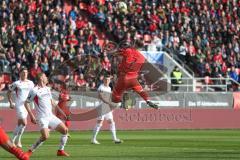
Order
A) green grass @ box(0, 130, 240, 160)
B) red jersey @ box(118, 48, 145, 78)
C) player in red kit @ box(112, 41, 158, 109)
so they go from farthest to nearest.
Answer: red jersey @ box(118, 48, 145, 78)
player in red kit @ box(112, 41, 158, 109)
green grass @ box(0, 130, 240, 160)

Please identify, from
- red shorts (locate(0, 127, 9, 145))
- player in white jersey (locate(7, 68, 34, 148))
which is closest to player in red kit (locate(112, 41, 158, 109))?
player in white jersey (locate(7, 68, 34, 148))

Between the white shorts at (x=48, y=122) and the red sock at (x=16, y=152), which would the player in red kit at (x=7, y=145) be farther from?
the white shorts at (x=48, y=122)

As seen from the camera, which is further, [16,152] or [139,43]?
[139,43]

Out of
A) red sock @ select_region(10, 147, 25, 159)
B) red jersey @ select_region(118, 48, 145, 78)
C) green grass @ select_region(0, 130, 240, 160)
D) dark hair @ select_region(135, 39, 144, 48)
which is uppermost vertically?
dark hair @ select_region(135, 39, 144, 48)

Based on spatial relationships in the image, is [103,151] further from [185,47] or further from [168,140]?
[185,47]

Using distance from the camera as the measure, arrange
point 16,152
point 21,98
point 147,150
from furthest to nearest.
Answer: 1. point 21,98
2. point 147,150
3. point 16,152

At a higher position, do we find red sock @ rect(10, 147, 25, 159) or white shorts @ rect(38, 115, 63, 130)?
white shorts @ rect(38, 115, 63, 130)

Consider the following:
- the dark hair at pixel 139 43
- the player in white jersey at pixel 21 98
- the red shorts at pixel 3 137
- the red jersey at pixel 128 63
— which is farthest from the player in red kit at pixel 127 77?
the dark hair at pixel 139 43

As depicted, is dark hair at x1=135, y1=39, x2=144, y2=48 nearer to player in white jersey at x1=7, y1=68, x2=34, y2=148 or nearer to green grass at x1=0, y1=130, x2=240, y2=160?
green grass at x1=0, y1=130, x2=240, y2=160

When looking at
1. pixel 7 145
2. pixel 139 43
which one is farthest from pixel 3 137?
pixel 139 43

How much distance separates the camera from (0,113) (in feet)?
115

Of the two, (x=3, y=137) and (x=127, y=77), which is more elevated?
→ (x=127, y=77)

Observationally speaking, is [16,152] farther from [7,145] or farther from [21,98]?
[21,98]

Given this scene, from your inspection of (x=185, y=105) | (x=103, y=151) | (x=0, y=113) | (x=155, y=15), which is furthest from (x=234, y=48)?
(x=103, y=151)
